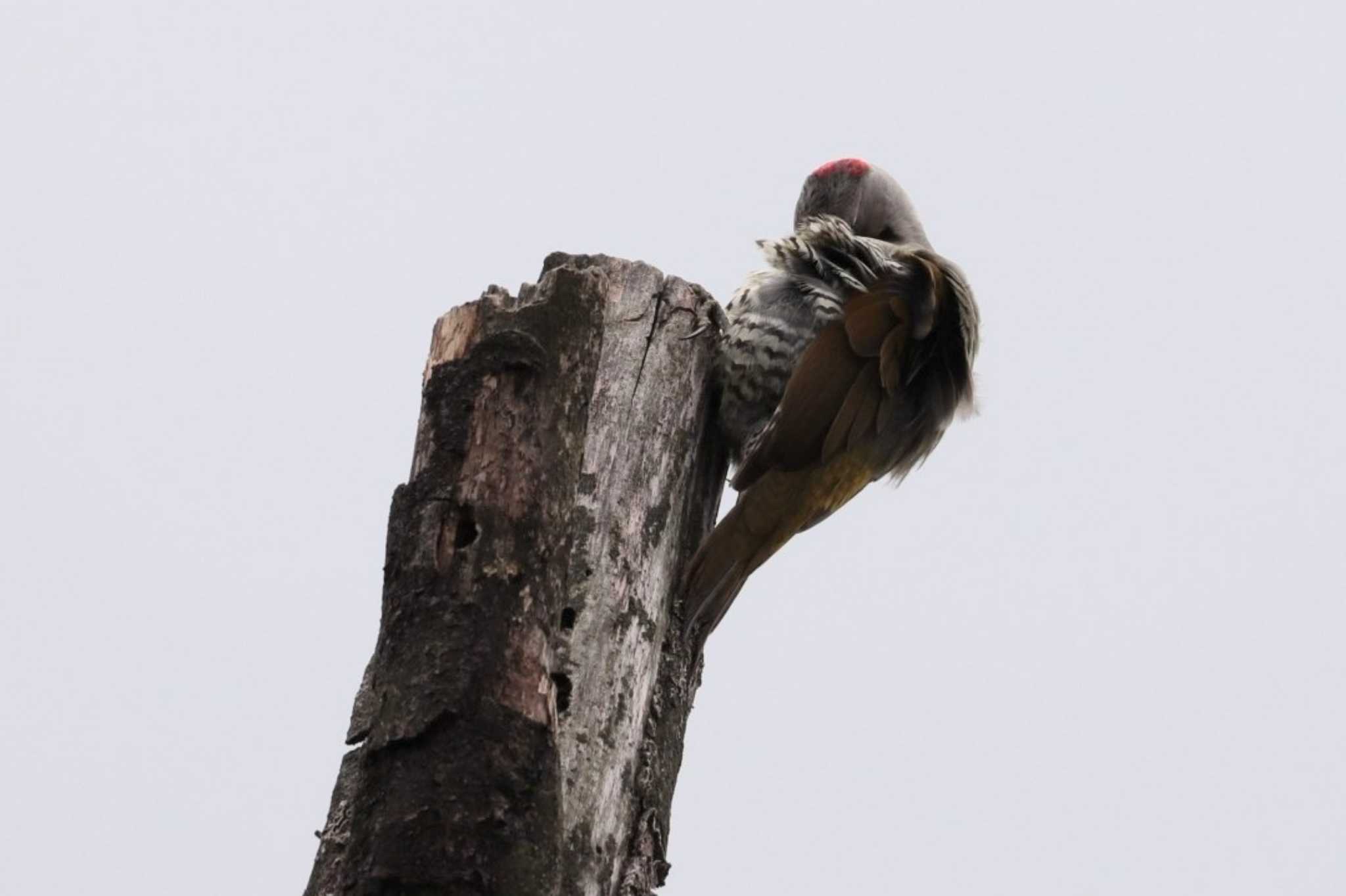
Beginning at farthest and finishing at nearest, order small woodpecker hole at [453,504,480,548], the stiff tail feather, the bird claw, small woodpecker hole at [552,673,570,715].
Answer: the bird claw
the stiff tail feather
small woodpecker hole at [552,673,570,715]
small woodpecker hole at [453,504,480,548]

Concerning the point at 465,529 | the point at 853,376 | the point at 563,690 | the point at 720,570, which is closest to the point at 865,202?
the point at 853,376

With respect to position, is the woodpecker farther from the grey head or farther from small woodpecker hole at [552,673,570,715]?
the grey head

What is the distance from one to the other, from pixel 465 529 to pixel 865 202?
3450 millimetres

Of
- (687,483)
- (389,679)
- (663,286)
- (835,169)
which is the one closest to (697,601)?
(687,483)

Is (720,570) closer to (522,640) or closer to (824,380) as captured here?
(824,380)

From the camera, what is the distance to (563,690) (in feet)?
11.5

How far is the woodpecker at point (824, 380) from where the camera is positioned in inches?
172

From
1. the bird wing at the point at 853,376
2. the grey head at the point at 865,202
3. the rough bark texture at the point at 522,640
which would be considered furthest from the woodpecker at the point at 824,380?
the grey head at the point at 865,202

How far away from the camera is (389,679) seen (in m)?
2.91

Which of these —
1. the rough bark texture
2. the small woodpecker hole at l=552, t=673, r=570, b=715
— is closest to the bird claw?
the rough bark texture

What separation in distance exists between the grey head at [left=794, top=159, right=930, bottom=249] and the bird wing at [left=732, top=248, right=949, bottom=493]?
1254 millimetres

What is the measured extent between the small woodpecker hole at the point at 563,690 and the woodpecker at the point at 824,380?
55 centimetres

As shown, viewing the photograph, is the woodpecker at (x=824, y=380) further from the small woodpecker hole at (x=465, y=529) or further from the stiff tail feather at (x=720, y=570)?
the small woodpecker hole at (x=465, y=529)

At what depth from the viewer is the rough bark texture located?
278 cm
